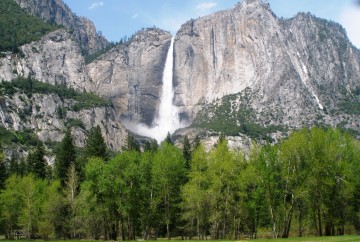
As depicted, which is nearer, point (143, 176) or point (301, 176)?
point (301, 176)

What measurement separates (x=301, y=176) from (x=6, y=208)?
45214mm

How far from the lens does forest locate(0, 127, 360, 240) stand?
54.7m

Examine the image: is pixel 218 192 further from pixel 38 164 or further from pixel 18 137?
pixel 18 137

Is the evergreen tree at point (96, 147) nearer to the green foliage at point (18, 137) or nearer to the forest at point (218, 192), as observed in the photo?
the forest at point (218, 192)

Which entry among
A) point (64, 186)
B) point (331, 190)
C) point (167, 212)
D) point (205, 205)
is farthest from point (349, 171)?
point (64, 186)

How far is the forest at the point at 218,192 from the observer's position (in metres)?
54.7

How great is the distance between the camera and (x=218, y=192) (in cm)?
5838

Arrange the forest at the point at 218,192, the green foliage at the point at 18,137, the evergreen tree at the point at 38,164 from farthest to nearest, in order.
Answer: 1. the green foliage at the point at 18,137
2. the evergreen tree at the point at 38,164
3. the forest at the point at 218,192

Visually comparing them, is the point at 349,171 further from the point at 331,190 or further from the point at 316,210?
the point at 316,210

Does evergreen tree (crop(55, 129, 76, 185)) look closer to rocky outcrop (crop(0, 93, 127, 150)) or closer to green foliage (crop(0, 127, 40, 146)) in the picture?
green foliage (crop(0, 127, 40, 146))

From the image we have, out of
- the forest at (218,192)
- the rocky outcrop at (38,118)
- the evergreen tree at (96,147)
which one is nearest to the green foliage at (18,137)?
the rocky outcrop at (38,118)

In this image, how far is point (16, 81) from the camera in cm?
19350

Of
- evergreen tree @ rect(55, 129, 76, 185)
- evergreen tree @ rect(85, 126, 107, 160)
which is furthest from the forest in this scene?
evergreen tree @ rect(85, 126, 107, 160)

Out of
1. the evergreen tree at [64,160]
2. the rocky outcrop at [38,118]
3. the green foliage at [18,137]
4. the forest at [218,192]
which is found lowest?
the forest at [218,192]
